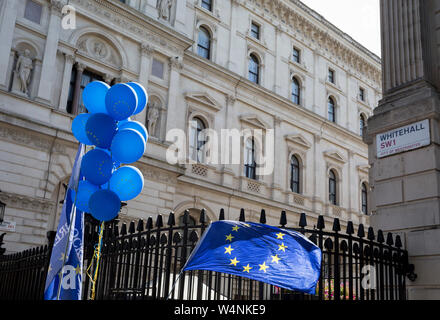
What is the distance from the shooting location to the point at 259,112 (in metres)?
27.1

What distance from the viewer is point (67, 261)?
5680mm

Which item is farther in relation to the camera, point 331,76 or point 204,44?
point 331,76

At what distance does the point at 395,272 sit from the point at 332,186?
2563cm

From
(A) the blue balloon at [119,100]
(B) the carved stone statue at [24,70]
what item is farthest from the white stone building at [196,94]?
(A) the blue balloon at [119,100]

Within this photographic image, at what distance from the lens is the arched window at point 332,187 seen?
30969 mm

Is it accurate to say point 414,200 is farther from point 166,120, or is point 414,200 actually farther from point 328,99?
point 328,99

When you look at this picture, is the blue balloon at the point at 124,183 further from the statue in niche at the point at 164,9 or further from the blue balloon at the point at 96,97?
the statue in niche at the point at 164,9

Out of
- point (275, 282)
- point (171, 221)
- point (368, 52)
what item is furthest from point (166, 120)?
point (368, 52)

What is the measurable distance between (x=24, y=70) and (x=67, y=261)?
13.7 meters

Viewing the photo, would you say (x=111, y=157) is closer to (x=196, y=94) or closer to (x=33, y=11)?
(x=33, y=11)

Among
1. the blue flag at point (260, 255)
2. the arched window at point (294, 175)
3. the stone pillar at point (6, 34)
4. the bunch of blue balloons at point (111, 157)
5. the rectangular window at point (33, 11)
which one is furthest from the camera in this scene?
the arched window at point (294, 175)

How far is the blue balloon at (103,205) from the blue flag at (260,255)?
1.99 meters

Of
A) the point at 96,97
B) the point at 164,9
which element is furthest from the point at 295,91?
the point at 96,97

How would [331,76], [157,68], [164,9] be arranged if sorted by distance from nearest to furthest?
[157,68] < [164,9] < [331,76]
